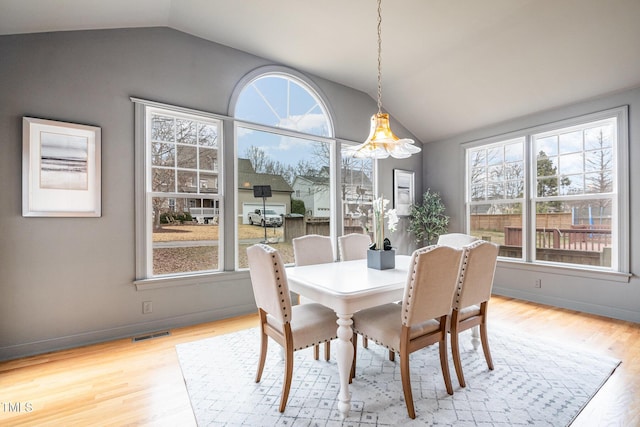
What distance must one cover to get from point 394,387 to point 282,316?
0.98 m

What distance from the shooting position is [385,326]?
74.0 inches

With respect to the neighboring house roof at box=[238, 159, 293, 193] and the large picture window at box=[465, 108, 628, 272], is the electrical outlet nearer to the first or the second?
the neighboring house roof at box=[238, 159, 293, 193]

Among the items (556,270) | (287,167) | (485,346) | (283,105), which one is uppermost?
(283,105)

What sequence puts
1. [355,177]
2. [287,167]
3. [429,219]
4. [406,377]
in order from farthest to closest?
[429,219] < [355,177] < [287,167] < [406,377]

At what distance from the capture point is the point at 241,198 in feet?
11.9

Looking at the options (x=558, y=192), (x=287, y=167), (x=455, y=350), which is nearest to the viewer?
(x=455, y=350)

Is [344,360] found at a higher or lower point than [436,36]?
lower

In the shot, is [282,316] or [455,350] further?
[455,350]

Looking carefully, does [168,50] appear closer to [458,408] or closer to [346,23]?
[346,23]

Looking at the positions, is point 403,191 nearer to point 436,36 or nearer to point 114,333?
point 436,36

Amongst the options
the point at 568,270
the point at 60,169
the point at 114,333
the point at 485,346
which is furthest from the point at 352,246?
the point at 568,270

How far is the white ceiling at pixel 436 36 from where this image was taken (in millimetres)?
2686

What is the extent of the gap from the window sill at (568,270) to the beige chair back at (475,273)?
240 cm

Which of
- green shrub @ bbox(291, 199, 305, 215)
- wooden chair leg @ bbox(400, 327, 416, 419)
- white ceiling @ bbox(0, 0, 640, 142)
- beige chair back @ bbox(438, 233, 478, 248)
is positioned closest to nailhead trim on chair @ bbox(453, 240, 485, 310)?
wooden chair leg @ bbox(400, 327, 416, 419)
